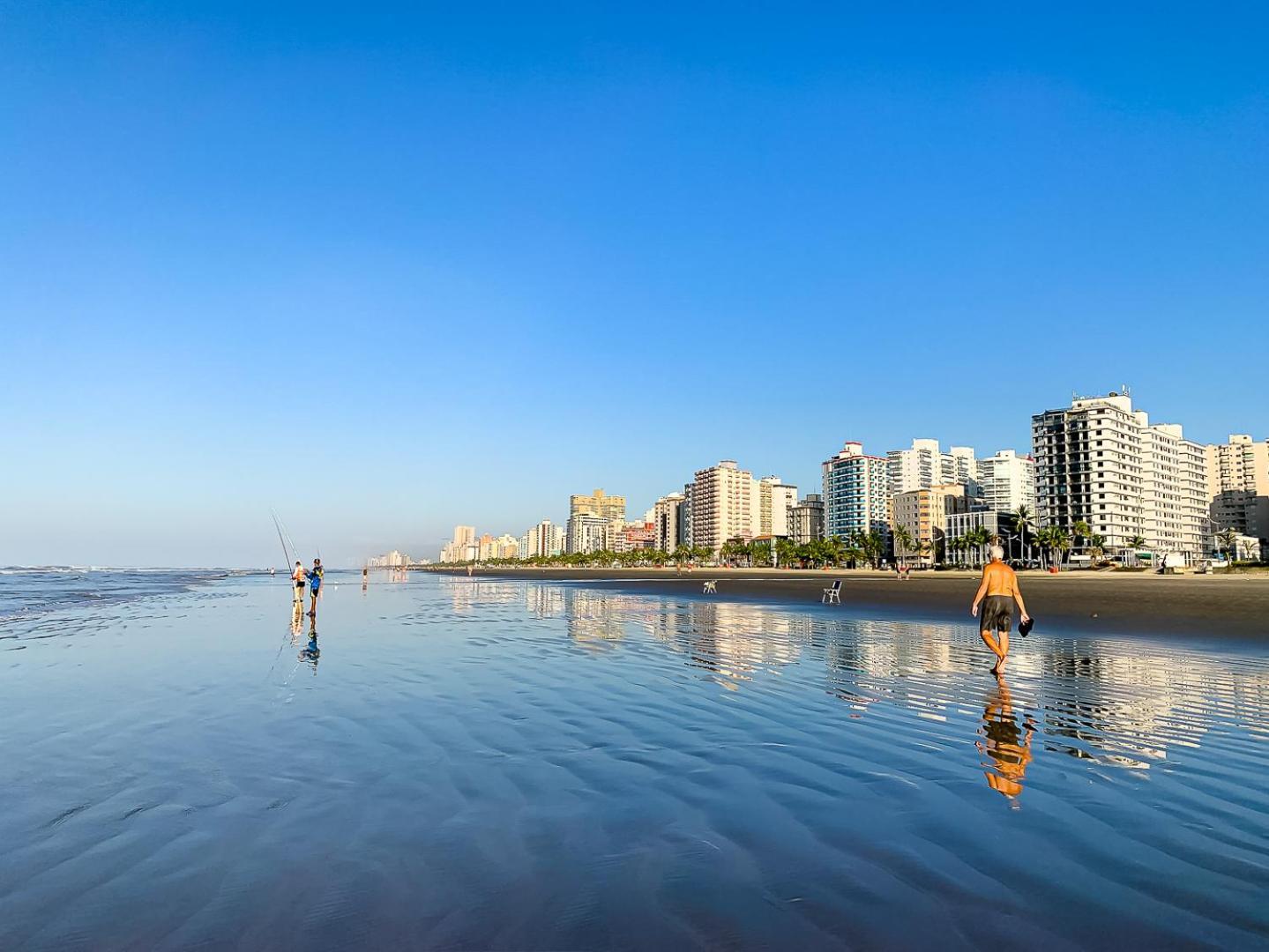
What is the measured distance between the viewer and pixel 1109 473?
497 feet

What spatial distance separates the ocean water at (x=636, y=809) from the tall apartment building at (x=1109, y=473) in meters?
164

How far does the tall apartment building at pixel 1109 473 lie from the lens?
5984 inches

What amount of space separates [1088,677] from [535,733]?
9.43 m

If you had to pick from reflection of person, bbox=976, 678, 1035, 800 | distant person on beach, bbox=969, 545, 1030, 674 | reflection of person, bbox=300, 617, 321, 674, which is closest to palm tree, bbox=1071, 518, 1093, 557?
distant person on beach, bbox=969, 545, 1030, 674

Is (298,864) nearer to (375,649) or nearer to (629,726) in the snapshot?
(629,726)

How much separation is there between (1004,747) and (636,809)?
4.22 meters

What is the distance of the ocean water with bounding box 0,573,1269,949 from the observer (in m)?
3.84

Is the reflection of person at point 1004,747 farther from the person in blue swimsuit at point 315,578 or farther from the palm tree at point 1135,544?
the palm tree at point 1135,544

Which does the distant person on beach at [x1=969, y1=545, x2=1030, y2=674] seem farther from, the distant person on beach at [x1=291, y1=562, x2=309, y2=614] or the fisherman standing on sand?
the distant person on beach at [x1=291, y1=562, x2=309, y2=614]

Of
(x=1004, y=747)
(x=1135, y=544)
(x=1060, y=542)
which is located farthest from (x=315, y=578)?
(x=1135, y=544)

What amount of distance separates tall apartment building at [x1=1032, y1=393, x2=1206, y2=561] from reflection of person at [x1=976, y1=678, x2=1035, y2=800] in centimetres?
16718

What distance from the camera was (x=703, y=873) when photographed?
175 inches

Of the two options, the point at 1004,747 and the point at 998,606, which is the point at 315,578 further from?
the point at 1004,747

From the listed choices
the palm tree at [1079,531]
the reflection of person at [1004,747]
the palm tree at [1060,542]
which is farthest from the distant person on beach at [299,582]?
the palm tree at [1079,531]
